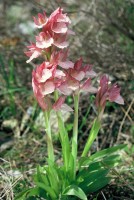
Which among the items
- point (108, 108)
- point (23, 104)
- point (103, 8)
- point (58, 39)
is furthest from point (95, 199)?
point (103, 8)

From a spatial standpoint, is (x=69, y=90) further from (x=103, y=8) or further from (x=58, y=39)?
(x=103, y=8)

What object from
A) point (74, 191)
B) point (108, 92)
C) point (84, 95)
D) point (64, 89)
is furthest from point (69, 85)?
point (84, 95)

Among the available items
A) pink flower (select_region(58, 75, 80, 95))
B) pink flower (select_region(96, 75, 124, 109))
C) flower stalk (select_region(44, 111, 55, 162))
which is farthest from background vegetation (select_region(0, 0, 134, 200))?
pink flower (select_region(58, 75, 80, 95))

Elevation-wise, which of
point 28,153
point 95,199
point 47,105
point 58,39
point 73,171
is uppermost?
point 58,39

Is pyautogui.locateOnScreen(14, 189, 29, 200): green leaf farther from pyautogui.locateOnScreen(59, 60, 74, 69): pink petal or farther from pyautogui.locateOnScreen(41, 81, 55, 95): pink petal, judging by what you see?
pyautogui.locateOnScreen(59, 60, 74, 69): pink petal

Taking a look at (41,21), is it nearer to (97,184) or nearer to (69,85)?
(69,85)

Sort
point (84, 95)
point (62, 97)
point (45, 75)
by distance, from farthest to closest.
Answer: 1. point (84, 95)
2. point (62, 97)
3. point (45, 75)

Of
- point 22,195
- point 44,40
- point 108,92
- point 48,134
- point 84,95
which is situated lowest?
point 84,95

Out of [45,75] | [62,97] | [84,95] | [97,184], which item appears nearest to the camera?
[45,75]
